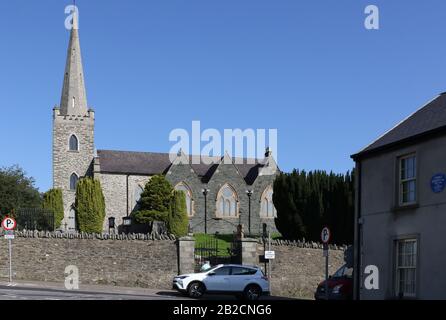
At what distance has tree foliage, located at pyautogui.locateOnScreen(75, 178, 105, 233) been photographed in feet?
217

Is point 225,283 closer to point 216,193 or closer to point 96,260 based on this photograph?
point 96,260

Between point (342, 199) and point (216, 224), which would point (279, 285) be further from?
point (216, 224)

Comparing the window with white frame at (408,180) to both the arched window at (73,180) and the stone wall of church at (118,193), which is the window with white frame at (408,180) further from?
the arched window at (73,180)

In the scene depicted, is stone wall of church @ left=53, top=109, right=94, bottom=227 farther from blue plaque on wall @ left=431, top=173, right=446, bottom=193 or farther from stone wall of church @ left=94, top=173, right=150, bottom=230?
blue plaque on wall @ left=431, top=173, right=446, bottom=193

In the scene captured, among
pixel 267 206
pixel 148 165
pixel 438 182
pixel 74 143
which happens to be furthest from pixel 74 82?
pixel 438 182

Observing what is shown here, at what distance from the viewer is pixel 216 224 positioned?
238 ft

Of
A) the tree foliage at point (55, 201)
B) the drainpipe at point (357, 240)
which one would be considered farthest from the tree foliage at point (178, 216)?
the drainpipe at point (357, 240)

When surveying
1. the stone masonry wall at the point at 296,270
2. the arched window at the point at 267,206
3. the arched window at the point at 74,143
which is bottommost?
the stone masonry wall at the point at 296,270

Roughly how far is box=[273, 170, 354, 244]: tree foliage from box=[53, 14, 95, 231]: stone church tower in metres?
29.2

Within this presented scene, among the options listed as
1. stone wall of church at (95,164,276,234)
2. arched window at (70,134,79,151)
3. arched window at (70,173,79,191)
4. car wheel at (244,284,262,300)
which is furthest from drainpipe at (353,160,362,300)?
arched window at (70,134,79,151)

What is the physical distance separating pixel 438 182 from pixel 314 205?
106 ft

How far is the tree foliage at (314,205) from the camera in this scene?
49.4m

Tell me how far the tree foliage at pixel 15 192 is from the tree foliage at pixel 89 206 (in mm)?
4398

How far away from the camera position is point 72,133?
78.1 metres
